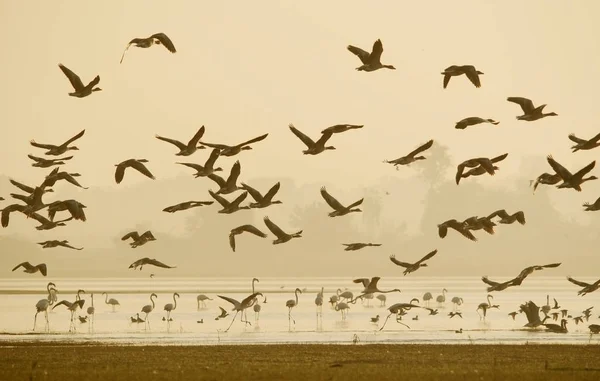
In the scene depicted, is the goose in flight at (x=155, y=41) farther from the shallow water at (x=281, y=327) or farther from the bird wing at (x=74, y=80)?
the shallow water at (x=281, y=327)

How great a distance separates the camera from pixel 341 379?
30547mm

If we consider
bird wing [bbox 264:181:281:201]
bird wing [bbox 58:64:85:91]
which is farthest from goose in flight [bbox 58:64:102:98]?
bird wing [bbox 264:181:281:201]

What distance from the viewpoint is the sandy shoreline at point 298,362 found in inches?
1239

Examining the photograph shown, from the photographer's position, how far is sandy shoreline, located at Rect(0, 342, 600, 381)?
31.5 m

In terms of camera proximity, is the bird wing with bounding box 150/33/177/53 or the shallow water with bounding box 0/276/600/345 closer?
the bird wing with bounding box 150/33/177/53

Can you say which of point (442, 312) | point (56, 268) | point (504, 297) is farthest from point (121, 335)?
point (56, 268)

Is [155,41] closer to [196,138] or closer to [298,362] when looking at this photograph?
[196,138]

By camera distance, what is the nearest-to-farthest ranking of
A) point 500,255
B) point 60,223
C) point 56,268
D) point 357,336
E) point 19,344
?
1. point 60,223
2. point 19,344
3. point 357,336
4. point 56,268
5. point 500,255

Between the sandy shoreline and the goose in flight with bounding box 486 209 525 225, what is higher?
the goose in flight with bounding box 486 209 525 225

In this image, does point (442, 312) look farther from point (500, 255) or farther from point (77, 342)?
point (500, 255)

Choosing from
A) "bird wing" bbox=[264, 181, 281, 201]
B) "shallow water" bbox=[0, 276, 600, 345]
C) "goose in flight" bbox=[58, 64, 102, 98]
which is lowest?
"shallow water" bbox=[0, 276, 600, 345]

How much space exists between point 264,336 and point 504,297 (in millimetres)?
42914

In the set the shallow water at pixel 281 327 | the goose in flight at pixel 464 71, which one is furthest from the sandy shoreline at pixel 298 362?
the goose in flight at pixel 464 71

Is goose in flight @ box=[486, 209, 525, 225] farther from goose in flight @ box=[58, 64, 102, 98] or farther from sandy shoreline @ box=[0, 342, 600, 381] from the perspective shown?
goose in flight @ box=[58, 64, 102, 98]
